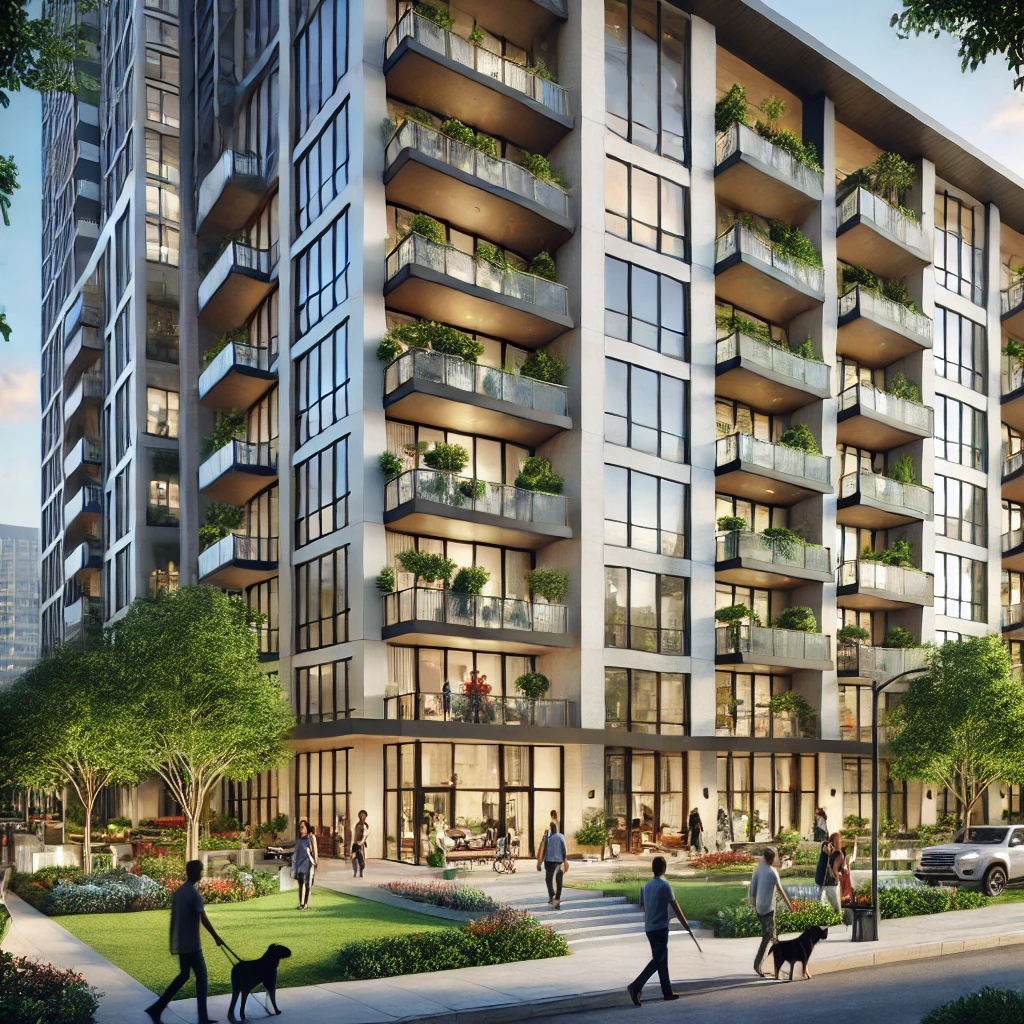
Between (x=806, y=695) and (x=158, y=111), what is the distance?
3918 centimetres

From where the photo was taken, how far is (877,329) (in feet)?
156

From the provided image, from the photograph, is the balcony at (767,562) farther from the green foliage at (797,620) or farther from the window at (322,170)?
the window at (322,170)

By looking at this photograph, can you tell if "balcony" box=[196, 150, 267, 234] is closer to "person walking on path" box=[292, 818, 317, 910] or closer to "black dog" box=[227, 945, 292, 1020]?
"person walking on path" box=[292, 818, 317, 910]

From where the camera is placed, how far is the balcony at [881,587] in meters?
45.8

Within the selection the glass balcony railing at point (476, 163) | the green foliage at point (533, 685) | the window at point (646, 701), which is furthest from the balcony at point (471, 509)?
the glass balcony railing at point (476, 163)

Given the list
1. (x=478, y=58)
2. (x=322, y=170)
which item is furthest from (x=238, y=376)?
(x=478, y=58)

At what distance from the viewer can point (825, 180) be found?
47.1 m

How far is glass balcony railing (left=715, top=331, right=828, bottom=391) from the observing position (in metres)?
42.4

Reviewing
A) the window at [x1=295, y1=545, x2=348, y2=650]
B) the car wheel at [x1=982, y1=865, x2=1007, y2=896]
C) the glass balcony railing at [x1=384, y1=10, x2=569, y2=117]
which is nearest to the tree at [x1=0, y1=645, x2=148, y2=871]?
the window at [x1=295, y1=545, x2=348, y2=650]

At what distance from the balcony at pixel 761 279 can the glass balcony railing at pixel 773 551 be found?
30.3 ft

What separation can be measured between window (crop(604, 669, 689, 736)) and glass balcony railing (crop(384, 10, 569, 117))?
61.4 feet

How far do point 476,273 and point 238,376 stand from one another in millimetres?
11484

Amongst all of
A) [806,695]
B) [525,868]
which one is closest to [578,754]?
[525,868]

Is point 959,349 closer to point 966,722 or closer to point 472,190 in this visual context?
point 966,722
